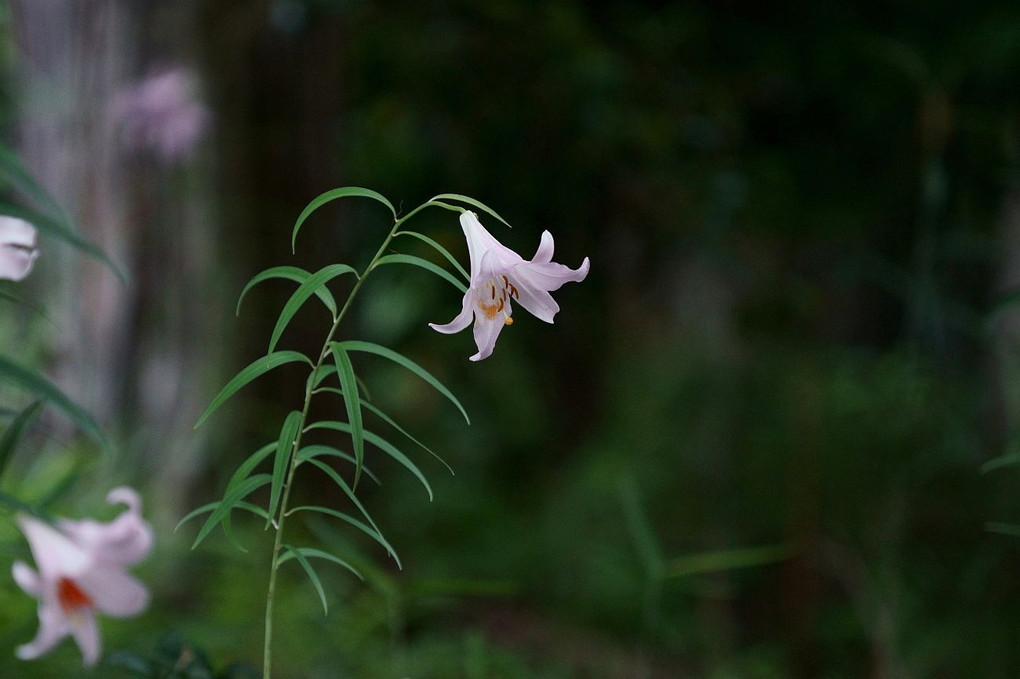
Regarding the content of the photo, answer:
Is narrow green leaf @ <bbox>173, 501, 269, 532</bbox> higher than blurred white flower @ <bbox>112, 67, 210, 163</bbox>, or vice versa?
blurred white flower @ <bbox>112, 67, 210, 163</bbox>

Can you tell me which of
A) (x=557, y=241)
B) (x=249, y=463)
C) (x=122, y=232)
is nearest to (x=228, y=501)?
(x=249, y=463)

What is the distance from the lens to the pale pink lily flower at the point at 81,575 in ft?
2.84

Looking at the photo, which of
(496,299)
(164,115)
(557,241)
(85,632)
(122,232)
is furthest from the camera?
(557,241)

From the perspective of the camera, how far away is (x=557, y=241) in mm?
3619

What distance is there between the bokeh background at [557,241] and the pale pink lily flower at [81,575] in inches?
10.9

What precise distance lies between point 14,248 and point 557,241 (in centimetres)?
283

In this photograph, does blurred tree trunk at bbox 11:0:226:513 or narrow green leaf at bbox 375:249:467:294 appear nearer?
narrow green leaf at bbox 375:249:467:294

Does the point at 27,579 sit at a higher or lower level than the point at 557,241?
lower

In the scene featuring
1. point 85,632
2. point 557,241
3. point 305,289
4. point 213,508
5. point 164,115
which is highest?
point 557,241

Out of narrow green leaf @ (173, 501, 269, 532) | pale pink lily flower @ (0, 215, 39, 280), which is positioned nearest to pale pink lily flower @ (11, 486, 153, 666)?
narrow green leaf @ (173, 501, 269, 532)

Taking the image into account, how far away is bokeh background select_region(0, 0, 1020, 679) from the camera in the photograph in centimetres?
209

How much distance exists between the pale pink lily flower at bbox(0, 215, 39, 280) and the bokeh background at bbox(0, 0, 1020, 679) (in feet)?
1.65

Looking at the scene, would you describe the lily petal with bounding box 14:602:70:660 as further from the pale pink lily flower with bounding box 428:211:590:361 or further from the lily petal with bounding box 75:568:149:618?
the pale pink lily flower with bounding box 428:211:590:361

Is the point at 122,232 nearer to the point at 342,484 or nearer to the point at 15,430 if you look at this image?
the point at 15,430
